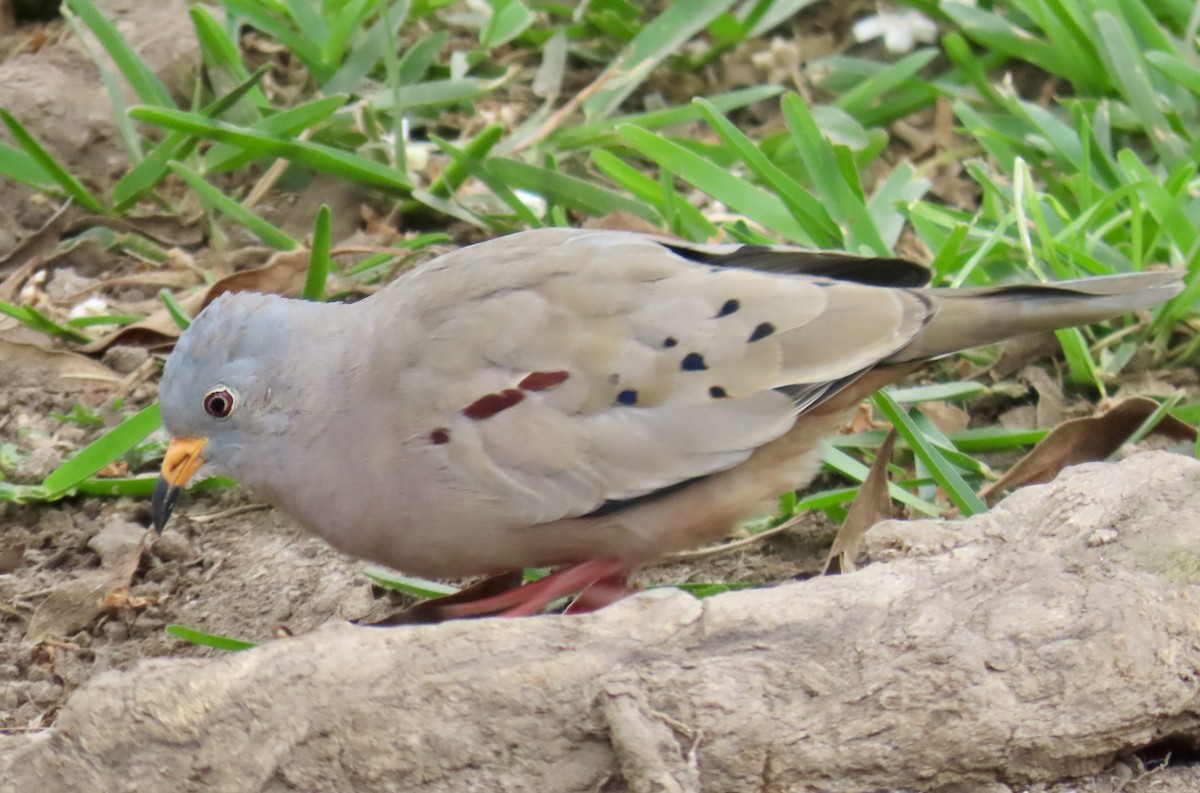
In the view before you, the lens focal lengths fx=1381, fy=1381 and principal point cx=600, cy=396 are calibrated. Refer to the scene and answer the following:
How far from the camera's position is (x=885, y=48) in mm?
5594

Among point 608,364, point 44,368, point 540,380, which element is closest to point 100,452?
point 44,368

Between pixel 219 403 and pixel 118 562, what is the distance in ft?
1.85

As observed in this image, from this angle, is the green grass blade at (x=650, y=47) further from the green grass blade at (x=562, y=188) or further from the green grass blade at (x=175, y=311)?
the green grass blade at (x=175, y=311)

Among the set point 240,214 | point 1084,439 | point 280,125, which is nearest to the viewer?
point 1084,439

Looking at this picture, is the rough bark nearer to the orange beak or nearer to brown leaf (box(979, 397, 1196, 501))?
the orange beak

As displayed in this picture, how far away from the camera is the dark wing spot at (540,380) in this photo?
2.95 m

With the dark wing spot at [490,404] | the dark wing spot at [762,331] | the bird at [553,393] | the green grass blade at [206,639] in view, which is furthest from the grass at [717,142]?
the dark wing spot at [490,404]

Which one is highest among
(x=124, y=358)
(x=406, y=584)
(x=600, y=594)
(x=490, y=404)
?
(x=490, y=404)

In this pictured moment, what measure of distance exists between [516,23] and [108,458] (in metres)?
2.42

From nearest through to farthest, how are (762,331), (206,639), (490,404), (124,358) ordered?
1. (206,639)
2. (490,404)
3. (762,331)
4. (124,358)

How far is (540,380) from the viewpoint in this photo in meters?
2.95

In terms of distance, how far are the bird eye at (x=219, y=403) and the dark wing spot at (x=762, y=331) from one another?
1.17 metres

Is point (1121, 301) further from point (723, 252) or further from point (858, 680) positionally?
point (858, 680)

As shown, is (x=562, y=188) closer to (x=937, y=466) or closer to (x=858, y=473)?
(x=858, y=473)
